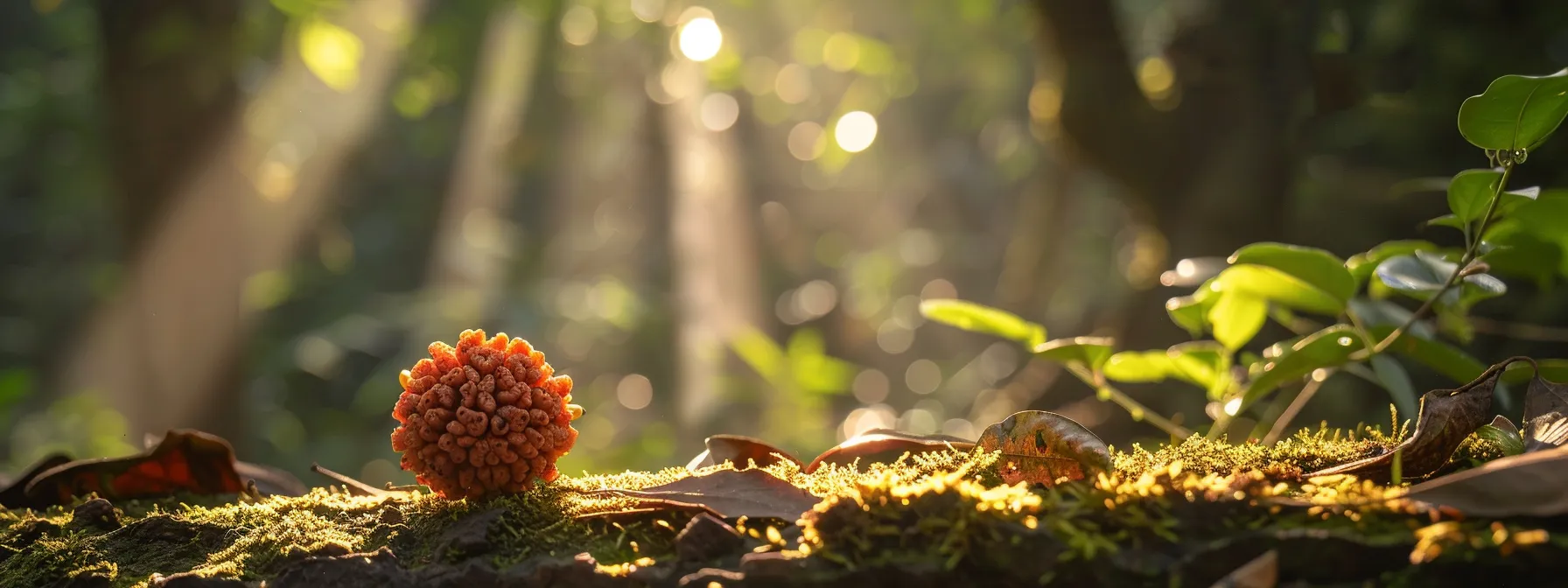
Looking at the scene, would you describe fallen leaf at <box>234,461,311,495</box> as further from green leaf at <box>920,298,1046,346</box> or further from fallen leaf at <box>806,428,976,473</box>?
green leaf at <box>920,298,1046,346</box>

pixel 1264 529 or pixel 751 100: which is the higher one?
pixel 751 100

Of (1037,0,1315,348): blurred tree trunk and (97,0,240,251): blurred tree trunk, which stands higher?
(97,0,240,251): blurred tree trunk

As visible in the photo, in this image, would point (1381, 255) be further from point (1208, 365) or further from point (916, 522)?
point (916, 522)

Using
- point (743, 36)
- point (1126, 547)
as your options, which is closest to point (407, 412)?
point (1126, 547)

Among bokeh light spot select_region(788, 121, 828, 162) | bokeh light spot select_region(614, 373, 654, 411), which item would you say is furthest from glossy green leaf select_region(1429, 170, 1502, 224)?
bokeh light spot select_region(788, 121, 828, 162)

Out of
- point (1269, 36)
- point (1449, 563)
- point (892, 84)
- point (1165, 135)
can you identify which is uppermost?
point (892, 84)

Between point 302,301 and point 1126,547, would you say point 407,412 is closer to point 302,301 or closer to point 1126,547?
point 1126,547

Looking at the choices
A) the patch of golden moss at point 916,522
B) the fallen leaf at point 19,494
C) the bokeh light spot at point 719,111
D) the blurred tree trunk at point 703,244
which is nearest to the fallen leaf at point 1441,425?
the patch of golden moss at point 916,522
